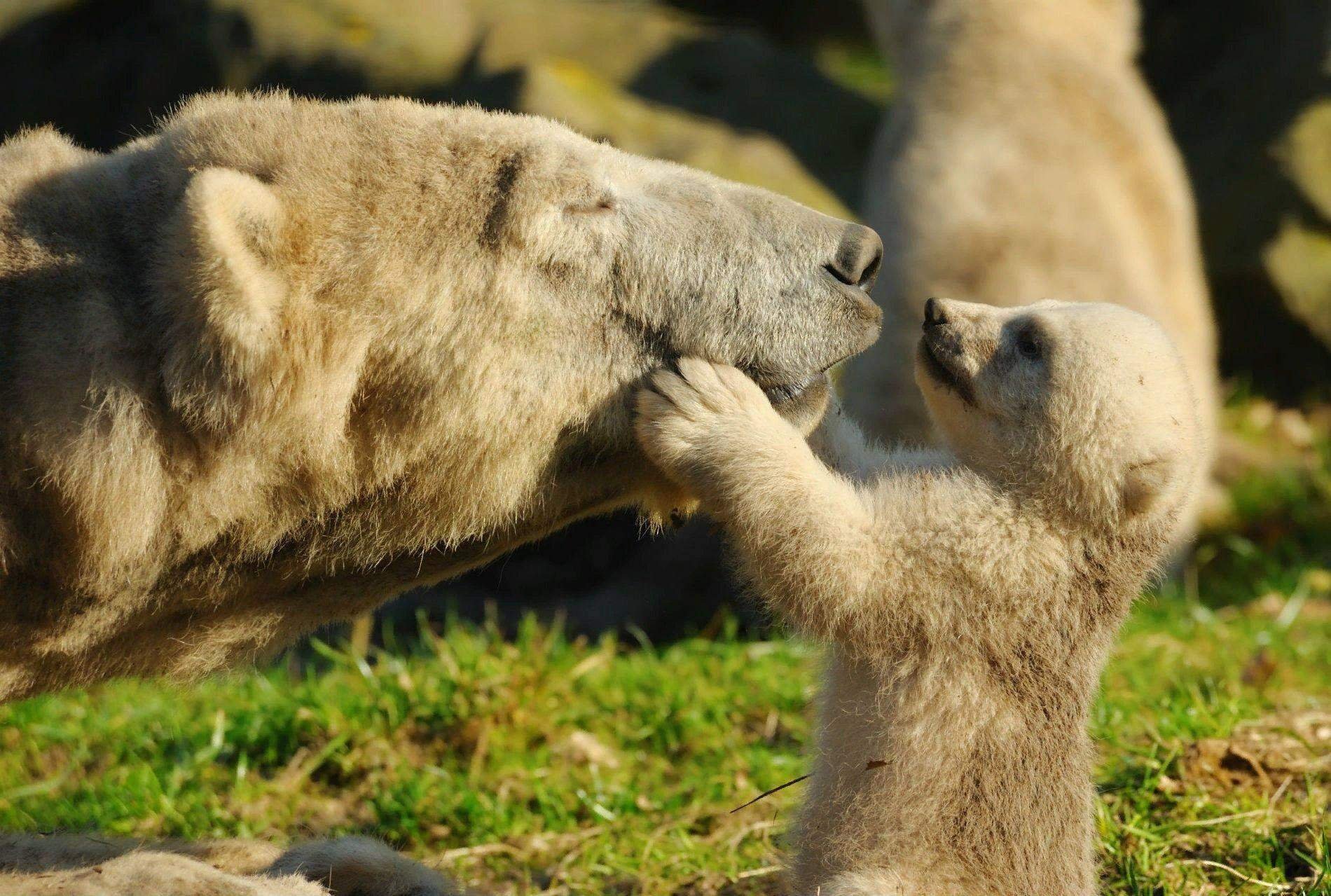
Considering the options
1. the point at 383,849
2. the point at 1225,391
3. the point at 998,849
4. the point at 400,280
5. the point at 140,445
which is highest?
the point at 400,280

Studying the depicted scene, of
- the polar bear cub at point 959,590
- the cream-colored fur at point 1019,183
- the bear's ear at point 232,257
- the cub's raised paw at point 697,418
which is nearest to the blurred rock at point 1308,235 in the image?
the cream-colored fur at point 1019,183

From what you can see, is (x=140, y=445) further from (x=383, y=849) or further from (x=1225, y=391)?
(x=1225, y=391)

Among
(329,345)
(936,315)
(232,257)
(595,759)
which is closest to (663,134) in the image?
(595,759)

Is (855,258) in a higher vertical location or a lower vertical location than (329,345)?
higher

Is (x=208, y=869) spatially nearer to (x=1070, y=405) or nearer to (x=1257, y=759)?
(x=1070, y=405)

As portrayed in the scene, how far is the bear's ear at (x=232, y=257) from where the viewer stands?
285 centimetres

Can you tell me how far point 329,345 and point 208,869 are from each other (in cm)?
110

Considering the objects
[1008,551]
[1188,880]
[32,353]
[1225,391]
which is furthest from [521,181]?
[1225,391]

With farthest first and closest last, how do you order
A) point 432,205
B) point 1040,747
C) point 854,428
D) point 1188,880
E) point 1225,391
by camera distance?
point 1225,391
point 854,428
point 1188,880
point 1040,747
point 432,205

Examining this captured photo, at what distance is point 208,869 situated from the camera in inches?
122

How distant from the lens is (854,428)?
157 inches

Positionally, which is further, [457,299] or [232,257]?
[457,299]

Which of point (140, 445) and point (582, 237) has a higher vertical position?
point (582, 237)

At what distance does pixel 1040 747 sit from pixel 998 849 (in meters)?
0.25
